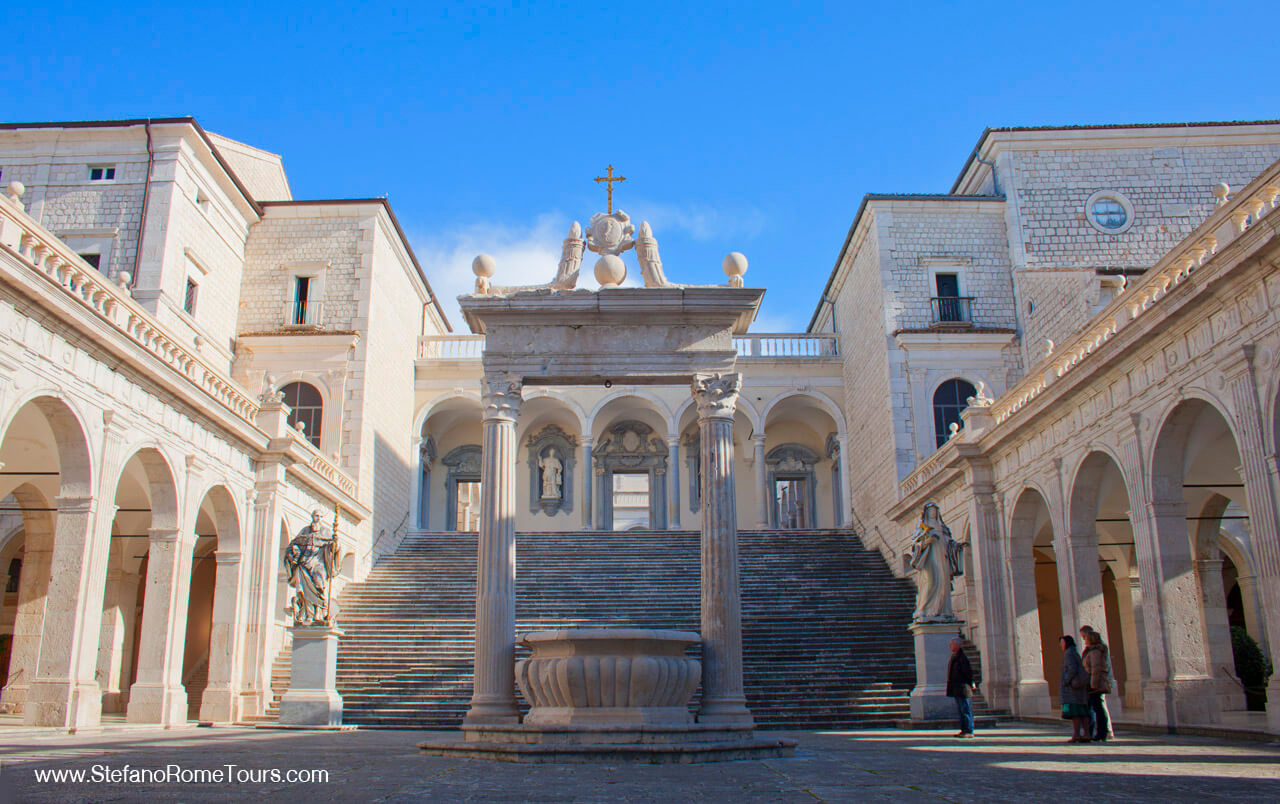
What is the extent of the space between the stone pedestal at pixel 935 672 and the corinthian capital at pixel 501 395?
336 inches

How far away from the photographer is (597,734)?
403 inches

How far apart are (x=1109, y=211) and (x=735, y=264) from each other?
63.2 ft

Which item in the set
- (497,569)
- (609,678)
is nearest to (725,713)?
(609,678)

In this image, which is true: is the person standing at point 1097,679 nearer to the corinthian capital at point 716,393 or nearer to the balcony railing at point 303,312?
the corinthian capital at point 716,393

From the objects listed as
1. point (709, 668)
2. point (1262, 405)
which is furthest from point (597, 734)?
point (1262, 405)

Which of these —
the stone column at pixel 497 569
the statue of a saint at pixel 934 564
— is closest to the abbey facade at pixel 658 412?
the statue of a saint at pixel 934 564

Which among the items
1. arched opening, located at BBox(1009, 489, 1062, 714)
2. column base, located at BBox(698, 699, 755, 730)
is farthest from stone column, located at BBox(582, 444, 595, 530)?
column base, located at BBox(698, 699, 755, 730)

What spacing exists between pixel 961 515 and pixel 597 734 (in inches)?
551

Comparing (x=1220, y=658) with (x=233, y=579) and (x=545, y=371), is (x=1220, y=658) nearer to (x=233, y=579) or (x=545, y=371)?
(x=545, y=371)

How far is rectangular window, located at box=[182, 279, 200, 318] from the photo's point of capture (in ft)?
85.3

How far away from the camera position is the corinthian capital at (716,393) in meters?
12.5

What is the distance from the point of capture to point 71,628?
13.9 meters

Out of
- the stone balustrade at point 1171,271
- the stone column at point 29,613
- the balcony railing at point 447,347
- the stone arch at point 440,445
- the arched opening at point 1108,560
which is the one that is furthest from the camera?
the balcony railing at point 447,347

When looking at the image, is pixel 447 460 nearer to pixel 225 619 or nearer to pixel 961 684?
pixel 225 619
